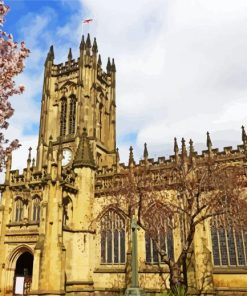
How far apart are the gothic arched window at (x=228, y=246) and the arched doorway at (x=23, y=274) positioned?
585 inches

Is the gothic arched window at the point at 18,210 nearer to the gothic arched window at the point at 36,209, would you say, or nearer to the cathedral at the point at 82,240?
the cathedral at the point at 82,240

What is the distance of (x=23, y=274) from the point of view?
28.5 m

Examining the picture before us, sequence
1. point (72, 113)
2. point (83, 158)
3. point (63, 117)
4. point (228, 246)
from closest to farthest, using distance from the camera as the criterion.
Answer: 1. point (228, 246)
2. point (83, 158)
3. point (72, 113)
4. point (63, 117)

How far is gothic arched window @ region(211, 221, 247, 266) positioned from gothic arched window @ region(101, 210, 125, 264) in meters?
7.15

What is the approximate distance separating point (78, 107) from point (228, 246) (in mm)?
25496

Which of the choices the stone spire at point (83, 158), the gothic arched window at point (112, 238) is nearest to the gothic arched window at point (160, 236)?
the gothic arched window at point (112, 238)

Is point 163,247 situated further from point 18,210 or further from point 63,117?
point 63,117

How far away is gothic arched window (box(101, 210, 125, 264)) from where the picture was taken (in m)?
27.1

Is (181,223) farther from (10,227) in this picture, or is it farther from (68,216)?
(10,227)

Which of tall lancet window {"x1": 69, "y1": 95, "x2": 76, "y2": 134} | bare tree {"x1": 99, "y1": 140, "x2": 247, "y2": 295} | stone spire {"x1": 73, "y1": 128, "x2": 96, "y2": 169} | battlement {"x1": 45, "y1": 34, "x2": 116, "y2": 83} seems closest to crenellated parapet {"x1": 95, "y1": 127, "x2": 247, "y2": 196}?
bare tree {"x1": 99, "y1": 140, "x2": 247, "y2": 295}

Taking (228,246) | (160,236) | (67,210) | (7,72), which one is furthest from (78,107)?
(7,72)

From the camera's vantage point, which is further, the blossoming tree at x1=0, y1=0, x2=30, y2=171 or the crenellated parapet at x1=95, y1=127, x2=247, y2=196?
the crenellated parapet at x1=95, y1=127, x2=247, y2=196

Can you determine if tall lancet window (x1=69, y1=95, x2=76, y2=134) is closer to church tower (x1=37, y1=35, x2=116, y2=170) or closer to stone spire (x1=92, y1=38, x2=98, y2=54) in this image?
church tower (x1=37, y1=35, x2=116, y2=170)

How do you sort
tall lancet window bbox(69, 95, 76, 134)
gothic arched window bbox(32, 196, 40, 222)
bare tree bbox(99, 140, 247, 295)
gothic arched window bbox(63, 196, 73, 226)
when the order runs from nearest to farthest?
bare tree bbox(99, 140, 247, 295)
gothic arched window bbox(63, 196, 73, 226)
gothic arched window bbox(32, 196, 40, 222)
tall lancet window bbox(69, 95, 76, 134)
